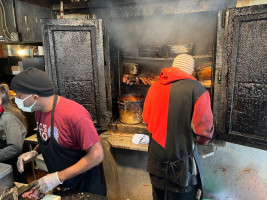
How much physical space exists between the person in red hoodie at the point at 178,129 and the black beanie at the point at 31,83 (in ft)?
4.28

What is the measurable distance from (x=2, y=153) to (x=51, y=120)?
1.50 meters

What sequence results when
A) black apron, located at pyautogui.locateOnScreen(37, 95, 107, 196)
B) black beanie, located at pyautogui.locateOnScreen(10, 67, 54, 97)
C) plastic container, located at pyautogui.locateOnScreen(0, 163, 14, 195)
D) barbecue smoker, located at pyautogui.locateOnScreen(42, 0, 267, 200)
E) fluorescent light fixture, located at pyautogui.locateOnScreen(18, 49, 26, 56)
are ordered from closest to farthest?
plastic container, located at pyautogui.locateOnScreen(0, 163, 14, 195), black beanie, located at pyautogui.locateOnScreen(10, 67, 54, 97), black apron, located at pyautogui.locateOnScreen(37, 95, 107, 196), barbecue smoker, located at pyautogui.locateOnScreen(42, 0, 267, 200), fluorescent light fixture, located at pyautogui.locateOnScreen(18, 49, 26, 56)

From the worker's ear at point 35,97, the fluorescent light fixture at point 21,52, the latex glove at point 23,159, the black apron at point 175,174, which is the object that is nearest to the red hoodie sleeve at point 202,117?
the black apron at point 175,174

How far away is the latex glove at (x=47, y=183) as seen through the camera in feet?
6.18

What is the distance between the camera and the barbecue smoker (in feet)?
8.89

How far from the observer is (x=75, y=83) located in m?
3.59

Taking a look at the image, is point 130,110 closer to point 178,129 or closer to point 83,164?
point 178,129

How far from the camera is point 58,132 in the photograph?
208 centimetres

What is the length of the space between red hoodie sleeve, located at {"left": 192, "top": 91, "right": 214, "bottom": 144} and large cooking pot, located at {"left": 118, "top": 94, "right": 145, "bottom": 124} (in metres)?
1.53

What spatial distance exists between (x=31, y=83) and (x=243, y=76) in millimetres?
2530


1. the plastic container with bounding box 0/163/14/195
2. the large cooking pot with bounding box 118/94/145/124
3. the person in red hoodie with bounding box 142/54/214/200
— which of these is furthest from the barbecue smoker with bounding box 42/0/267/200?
the plastic container with bounding box 0/163/14/195

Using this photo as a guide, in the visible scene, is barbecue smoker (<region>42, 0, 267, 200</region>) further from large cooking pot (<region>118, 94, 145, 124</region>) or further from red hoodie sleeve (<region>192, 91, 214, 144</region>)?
red hoodie sleeve (<region>192, 91, 214, 144</region>)

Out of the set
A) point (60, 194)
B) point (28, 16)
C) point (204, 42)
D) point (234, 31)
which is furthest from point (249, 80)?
point (28, 16)

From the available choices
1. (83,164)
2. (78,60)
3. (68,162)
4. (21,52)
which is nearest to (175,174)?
(83,164)
